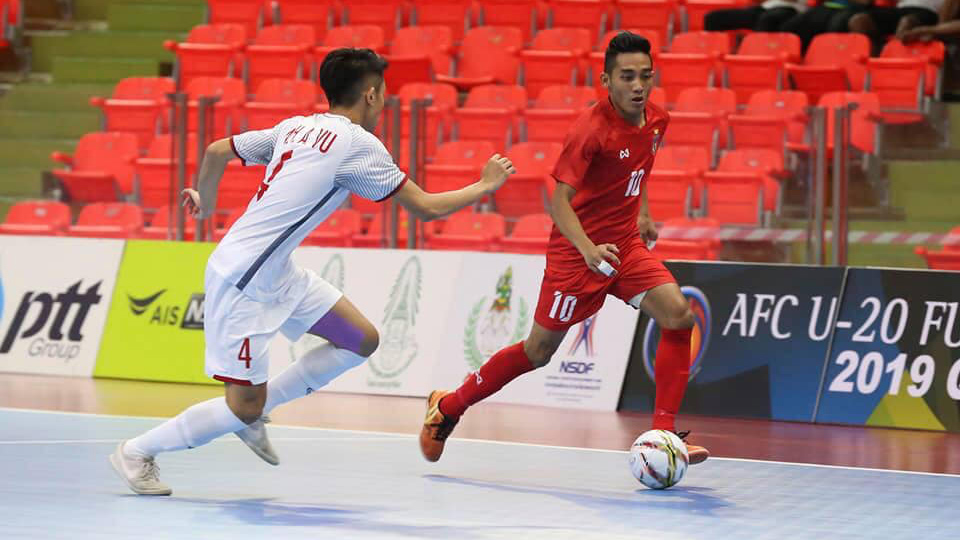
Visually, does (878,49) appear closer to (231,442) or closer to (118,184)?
(118,184)

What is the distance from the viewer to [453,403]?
314 inches

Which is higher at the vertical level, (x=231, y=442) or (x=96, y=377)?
(x=231, y=442)

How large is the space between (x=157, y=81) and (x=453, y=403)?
9.85 m

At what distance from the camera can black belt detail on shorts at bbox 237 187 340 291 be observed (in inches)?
256

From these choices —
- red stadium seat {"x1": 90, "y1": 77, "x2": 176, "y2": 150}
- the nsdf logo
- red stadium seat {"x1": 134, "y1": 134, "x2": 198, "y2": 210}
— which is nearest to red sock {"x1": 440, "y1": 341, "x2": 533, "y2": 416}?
red stadium seat {"x1": 134, "y1": 134, "x2": 198, "y2": 210}

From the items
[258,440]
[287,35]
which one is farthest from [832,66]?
[258,440]

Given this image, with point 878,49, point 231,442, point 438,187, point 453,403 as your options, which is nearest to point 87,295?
point 438,187

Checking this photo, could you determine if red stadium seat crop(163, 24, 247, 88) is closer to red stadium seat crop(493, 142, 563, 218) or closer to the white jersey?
red stadium seat crop(493, 142, 563, 218)

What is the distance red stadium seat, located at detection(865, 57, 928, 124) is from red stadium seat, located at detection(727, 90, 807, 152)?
3.82ft

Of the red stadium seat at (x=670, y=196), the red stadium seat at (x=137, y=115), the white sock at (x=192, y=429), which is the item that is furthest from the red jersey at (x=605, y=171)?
the red stadium seat at (x=137, y=115)

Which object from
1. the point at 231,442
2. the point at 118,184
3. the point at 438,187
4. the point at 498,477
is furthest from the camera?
the point at 118,184

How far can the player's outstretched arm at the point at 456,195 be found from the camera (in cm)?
643

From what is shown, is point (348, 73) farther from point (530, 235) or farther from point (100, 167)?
point (100, 167)

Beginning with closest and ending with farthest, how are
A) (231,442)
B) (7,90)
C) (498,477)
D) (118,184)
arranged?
(498,477)
(231,442)
(118,184)
(7,90)
